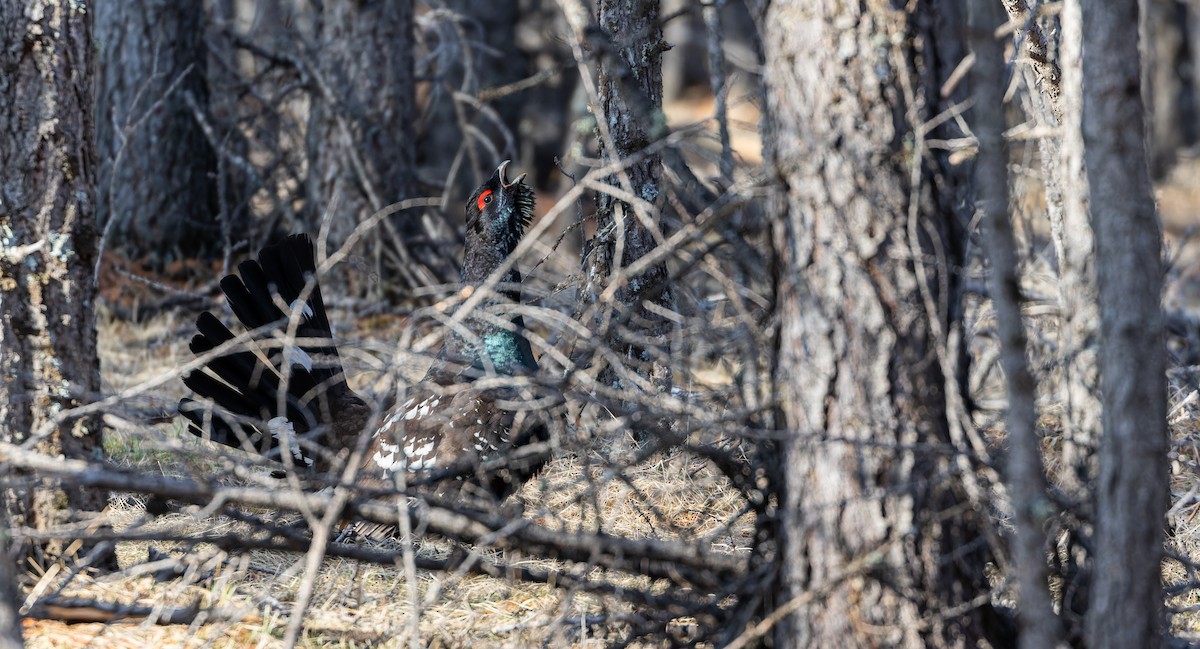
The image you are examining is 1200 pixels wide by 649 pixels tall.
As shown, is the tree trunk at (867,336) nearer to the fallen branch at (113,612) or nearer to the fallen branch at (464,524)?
the fallen branch at (464,524)

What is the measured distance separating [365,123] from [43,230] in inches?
179

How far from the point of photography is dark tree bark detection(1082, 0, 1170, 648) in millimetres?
2227

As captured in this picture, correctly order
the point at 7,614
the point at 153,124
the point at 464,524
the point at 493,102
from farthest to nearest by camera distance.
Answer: the point at 493,102 < the point at 153,124 < the point at 464,524 < the point at 7,614

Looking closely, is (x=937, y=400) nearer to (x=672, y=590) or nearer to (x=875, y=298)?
(x=875, y=298)

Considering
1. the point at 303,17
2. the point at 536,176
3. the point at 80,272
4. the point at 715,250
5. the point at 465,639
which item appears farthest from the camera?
the point at 536,176

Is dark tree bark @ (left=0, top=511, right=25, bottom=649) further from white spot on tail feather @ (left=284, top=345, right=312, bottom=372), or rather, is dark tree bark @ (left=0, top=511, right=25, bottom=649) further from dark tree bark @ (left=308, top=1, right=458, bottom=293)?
dark tree bark @ (left=308, top=1, right=458, bottom=293)

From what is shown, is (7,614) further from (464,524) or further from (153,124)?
(153,124)

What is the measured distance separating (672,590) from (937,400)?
0.86m

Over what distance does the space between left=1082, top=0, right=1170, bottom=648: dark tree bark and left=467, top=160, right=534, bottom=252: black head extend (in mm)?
3034

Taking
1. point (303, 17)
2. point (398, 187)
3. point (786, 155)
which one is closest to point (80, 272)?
point (786, 155)

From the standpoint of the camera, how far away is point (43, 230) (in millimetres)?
3254

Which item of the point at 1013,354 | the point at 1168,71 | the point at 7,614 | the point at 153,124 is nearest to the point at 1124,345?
the point at 1013,354

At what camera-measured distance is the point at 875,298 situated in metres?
2.37

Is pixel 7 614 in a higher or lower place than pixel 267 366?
lower
